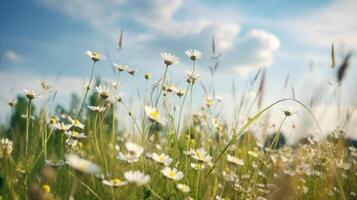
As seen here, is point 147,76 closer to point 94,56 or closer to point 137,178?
point 94,56

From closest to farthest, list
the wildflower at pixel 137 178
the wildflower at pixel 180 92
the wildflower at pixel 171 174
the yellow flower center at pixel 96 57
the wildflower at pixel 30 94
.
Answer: the wildflower at pixel 137 178 < the wildflower at pixel 171 174 < the wildflower at pixel 30 94 < the yellow flower center at pixel 96 57 < the wildflower at pixel 180 92

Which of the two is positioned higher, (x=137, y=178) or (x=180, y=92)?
(x=180, y=92)

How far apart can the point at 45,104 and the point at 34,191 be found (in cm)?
145

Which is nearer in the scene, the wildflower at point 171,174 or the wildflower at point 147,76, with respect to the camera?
the wildflower at point 171,174

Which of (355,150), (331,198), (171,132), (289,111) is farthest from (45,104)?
(355,150)

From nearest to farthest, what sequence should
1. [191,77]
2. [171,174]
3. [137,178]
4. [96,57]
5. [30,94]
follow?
1. [137,178]
2. [171,174]
3. [30,94]
4. [96,57]
5. [191,77]

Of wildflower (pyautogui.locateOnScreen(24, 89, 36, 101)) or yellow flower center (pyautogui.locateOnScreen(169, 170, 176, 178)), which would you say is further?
wildflower (pyautogui.locateOnScreen(24, 89, 36, 101))

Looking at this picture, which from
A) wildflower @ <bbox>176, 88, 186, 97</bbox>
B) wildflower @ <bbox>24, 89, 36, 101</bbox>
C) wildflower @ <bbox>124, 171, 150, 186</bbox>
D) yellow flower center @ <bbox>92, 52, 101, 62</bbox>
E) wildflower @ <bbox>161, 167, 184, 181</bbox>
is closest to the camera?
wildflower @ <bbox>124, 171, 150, 186</bbox>

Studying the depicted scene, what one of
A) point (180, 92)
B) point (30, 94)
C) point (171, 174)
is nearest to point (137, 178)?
point (171, 174)

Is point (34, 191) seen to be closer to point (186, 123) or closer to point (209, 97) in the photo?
point (186, 123)

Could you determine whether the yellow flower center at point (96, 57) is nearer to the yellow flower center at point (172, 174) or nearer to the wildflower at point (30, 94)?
the wildflower at point (30, 94)

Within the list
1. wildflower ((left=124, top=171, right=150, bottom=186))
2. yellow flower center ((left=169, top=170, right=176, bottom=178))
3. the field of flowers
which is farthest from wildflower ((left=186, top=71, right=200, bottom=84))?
wildflower ((left=124, top=171, right=150, bottom=186))

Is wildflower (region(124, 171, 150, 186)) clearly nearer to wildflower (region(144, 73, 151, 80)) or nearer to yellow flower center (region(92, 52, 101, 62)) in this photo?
yellow flower center (region(92, 52, 101, 62))

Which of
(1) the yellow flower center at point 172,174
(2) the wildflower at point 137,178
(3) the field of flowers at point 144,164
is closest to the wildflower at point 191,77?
(3) the field of flowers at point 144,164
